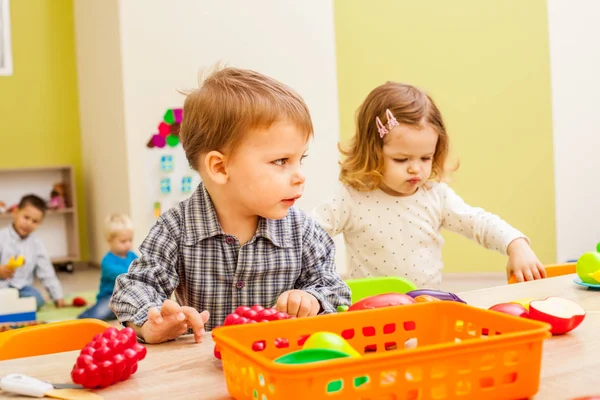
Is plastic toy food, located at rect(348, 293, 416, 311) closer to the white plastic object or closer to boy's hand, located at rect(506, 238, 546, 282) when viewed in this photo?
the white plastic object

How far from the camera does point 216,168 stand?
3.68 feet

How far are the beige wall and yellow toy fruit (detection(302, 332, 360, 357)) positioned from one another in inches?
154

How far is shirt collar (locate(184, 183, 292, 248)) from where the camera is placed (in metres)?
1.15

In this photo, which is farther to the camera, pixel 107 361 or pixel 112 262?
pixel 112 262


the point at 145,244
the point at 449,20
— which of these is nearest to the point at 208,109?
the point at 145,244

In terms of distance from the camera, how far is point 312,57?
15.9 feet

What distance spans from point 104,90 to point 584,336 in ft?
14.4

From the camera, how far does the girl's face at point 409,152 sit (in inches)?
69.6

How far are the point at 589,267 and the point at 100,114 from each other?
428 centimetres

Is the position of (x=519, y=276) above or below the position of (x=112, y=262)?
above

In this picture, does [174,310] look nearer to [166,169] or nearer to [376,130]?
[376,130]

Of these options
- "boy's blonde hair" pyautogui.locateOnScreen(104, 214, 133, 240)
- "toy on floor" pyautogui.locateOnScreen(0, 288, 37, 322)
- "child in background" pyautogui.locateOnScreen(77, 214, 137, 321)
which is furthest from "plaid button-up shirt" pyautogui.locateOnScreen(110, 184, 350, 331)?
"boy's blonde hair" pyautogui.locateOnScreen(104, 214, 133, 240)

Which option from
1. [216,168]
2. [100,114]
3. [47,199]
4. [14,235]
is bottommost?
[14,235]

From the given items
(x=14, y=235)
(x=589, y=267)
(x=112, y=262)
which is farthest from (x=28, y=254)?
(x=589, y=267)
